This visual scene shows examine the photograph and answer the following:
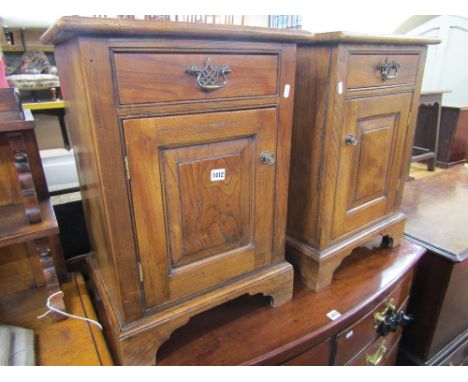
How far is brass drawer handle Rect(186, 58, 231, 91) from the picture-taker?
0.57 meters

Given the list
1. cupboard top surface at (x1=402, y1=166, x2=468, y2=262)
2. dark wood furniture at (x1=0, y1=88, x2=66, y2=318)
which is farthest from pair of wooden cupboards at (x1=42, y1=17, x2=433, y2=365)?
cupboard top surface at (x1=402, y1=166, x2=468, y2=262)

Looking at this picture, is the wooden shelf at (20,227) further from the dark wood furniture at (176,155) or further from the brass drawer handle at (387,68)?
the brass drawer handle at (387,68)

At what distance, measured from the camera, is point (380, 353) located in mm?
1041

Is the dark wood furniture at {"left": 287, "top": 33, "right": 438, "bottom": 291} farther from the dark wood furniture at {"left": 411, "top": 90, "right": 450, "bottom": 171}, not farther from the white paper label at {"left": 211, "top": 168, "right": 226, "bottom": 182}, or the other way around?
the dark wood furniture at {"left": 411, "top": 90, "right": 450, "bottom": 171}

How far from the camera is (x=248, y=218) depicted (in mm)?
740

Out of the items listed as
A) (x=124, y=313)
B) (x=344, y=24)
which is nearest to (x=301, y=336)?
(x=124, y=313)

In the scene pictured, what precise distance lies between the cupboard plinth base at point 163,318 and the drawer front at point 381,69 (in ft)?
1.56

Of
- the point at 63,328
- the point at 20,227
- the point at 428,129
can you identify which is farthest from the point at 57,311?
the point at 428,129

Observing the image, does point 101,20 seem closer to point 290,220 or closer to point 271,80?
point 271,80

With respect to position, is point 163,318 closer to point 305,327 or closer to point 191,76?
point 305,327

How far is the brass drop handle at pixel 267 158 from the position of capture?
703 mm

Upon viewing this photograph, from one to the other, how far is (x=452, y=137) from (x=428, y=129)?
0.15 meters

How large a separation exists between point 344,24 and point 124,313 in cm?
130
